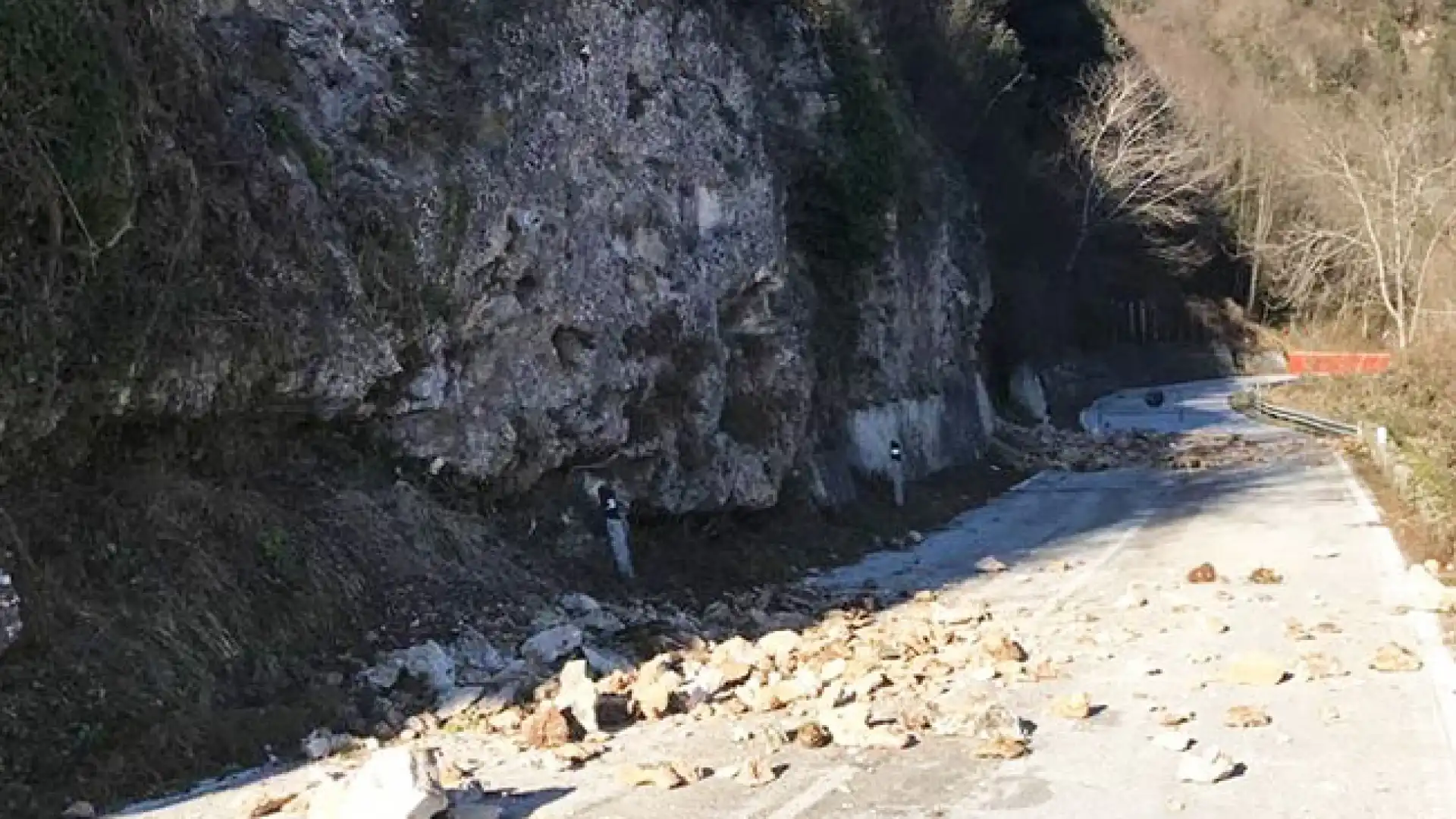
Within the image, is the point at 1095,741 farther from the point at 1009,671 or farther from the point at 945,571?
the point at 945,571

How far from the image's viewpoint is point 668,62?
678 inches

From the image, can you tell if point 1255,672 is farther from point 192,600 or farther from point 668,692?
point 192,600

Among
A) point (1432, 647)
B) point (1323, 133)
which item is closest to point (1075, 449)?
point (1432, 647)

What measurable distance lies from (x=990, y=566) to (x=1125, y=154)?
40681 mm

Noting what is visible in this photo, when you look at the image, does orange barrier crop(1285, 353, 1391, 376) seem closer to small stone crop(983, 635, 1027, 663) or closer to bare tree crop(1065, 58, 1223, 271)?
bare tree crop(1065, 58, 1223, 271)

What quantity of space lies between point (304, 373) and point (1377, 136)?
155 ft

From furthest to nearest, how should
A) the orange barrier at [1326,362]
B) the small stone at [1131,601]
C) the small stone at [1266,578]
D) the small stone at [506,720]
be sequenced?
the orange barrier at [1326,362]
the small stone at [1266,578]
the small stone at [1131,601]
the small stone at [506,720]

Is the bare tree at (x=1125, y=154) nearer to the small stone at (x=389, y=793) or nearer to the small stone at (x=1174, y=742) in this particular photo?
the small stone at (x=1174, y=742)

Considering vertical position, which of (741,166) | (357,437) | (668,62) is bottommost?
(357,437)

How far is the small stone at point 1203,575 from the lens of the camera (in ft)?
43.5

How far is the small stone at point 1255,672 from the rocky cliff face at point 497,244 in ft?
20.7

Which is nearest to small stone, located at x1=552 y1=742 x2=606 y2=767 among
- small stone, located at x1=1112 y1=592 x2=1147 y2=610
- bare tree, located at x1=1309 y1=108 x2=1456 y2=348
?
small stone, located at x1=1112 y1=592 x2=1147 y2=610


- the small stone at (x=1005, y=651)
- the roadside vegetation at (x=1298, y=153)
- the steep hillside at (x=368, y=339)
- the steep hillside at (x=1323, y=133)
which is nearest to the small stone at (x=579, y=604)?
the steep hillside at (x=368, y=339)

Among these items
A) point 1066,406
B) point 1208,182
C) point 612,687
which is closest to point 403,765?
point 612,687
